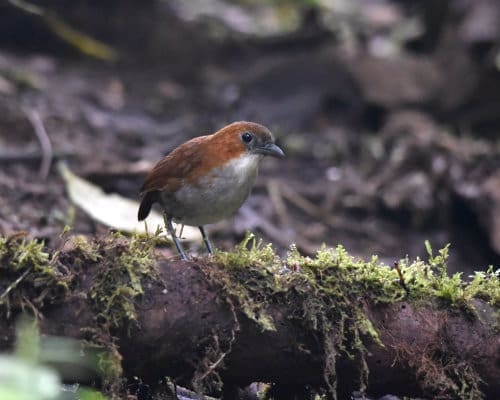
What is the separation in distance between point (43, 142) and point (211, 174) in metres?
3.47

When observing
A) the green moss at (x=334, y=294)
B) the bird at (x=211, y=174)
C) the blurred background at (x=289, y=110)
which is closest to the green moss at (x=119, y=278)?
A: the green moss at (x=334, y=294)

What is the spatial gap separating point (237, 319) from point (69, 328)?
64 centimetres

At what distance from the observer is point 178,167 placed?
3.92m

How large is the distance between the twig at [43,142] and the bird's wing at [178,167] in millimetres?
2735

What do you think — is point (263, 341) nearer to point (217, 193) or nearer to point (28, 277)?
point (28, 277)

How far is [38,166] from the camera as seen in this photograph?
6668 millimetres

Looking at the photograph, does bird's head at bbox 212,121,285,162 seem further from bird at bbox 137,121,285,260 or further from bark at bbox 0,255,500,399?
bark at bbox 0,255,500,399

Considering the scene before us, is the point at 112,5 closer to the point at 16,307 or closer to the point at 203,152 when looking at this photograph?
the point at 203,152

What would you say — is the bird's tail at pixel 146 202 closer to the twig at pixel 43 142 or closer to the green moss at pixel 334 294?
the green moss at pixel 334 294

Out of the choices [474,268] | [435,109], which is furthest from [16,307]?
[435,109]

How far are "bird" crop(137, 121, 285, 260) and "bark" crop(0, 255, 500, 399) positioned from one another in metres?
0.88

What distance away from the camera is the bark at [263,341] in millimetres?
2826

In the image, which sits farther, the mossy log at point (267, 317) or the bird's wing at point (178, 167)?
the bird's wing at point (178, 167)

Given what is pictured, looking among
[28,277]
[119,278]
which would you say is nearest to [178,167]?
[119,278]
